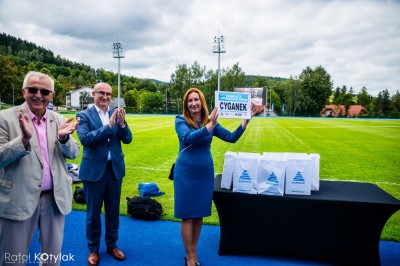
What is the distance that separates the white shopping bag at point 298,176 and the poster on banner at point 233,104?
2.50 ft

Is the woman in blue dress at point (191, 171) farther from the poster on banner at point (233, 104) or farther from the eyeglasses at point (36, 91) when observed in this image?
the eyeglasses at point (36, 91)

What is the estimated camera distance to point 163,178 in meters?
7.49

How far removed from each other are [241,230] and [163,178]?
14.4ft

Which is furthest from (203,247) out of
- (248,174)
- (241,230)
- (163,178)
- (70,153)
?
(163,178)

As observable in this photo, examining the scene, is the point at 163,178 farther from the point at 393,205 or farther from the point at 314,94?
the point at 314,94

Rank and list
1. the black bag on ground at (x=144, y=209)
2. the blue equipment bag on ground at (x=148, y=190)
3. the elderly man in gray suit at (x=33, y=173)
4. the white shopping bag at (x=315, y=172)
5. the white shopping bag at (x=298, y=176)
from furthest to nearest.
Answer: the blue equipment bag on ground at (x=148, y=190), the black bag on ground at (x=144, y=209), the white shopping bag at (x=315, y=172), the white shopping bag at (x=298, y=176), the elderly man in gray suit at (x=33, y=173)

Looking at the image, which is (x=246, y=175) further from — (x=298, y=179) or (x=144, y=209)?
(x=144, y=209)

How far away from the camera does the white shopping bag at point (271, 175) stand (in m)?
3.15

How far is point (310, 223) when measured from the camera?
10.4ft

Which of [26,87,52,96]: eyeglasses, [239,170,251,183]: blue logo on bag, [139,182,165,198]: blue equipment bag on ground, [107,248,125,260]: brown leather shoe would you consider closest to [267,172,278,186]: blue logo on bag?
[239,170,251,183]: blue logo on bag

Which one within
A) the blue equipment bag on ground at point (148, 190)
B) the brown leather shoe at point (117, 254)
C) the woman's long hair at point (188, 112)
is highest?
the woman's long hair at point (188, 112)

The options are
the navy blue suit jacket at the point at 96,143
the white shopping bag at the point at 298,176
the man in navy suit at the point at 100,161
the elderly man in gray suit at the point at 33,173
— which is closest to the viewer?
the elderly man in gray suit at the point at 33,173

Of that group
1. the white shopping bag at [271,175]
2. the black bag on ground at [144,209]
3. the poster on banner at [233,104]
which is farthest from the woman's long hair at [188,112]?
the black bag on ground at [144,209]

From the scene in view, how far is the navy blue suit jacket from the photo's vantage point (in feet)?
9.52
